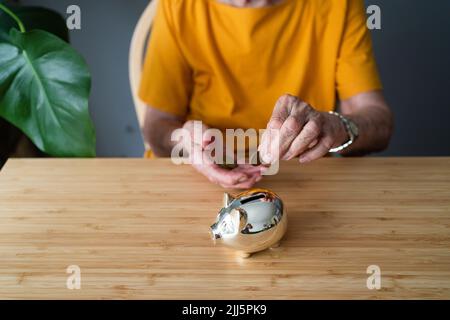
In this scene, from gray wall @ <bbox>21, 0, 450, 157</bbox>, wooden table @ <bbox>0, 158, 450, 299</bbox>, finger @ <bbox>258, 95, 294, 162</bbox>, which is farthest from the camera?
gray wall @ <bbox>21, 0, 450, 157</bbox>

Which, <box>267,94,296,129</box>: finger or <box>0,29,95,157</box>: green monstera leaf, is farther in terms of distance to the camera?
<box>0,29,95,157</box>: green monstera leaf

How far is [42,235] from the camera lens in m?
0.63

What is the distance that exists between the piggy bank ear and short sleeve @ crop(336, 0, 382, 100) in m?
0.54

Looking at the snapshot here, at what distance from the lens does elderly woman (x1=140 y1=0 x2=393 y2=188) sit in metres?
0.99

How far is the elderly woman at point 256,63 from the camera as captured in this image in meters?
0.99

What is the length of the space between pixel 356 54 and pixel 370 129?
0.54 ft

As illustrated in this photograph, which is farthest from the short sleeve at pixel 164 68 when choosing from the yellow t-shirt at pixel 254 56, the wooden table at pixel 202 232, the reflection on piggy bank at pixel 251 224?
the reflection on piggy bank at pixel 251 224

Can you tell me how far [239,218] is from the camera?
56 cm

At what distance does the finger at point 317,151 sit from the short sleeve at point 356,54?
30cm

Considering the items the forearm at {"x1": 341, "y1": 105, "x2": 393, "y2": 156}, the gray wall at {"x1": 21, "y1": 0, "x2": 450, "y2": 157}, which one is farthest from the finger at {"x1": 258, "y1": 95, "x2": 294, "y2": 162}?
the gray wall at {"x1": 21, "y1": 0, "x2": 450, "y2": 157}

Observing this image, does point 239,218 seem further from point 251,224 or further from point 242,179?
point 242,179

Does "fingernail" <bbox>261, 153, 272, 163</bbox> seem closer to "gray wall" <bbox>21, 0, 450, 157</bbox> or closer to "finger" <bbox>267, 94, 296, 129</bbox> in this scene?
"finger" <bbox>267, 94, 296, 129</bbox>

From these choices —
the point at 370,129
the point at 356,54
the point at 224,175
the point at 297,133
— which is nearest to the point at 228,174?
the point at 224,175

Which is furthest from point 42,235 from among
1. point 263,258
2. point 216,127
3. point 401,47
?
point 401,47
